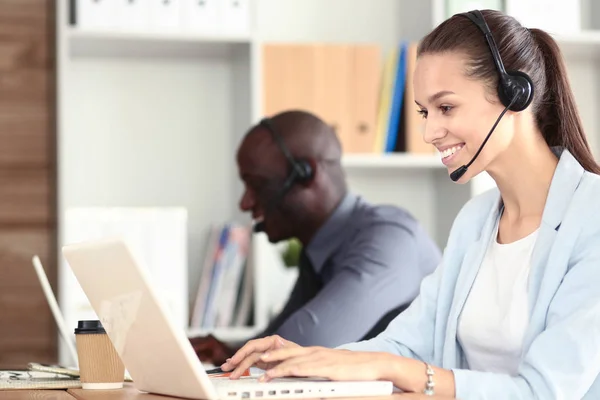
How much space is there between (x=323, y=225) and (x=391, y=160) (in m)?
0.82

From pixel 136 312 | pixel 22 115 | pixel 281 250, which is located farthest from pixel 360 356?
pixel 22 115

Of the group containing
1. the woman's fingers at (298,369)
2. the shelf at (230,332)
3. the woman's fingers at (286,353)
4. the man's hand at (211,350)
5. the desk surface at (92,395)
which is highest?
the woman's fingers at (286,353)

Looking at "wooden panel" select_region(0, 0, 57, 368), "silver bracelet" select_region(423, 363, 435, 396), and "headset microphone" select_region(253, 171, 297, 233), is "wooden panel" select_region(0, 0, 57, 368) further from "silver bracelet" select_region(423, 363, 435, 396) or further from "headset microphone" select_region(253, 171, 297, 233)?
"silver bracelet" select_region(423, 363, 435, 396)

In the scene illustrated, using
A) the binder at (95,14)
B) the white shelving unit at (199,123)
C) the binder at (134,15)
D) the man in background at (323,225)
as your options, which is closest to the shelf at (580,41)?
the white shelving unit at (199,123)

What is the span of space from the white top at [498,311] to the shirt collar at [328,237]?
857 millimetres

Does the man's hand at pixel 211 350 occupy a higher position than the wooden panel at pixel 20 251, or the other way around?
the wooden panel at pixel 20 251

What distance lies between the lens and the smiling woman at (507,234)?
1385 mm

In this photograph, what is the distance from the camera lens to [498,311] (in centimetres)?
163

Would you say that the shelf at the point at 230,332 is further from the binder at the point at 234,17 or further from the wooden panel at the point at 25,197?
the binder at the point at 234,17

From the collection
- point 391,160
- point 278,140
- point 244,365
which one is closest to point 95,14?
point 278,140

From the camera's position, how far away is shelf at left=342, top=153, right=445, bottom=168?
3.31m

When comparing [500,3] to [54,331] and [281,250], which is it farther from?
[54,331]

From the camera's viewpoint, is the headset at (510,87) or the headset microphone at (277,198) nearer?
the headset at (510,87)

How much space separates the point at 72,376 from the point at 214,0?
183cm
